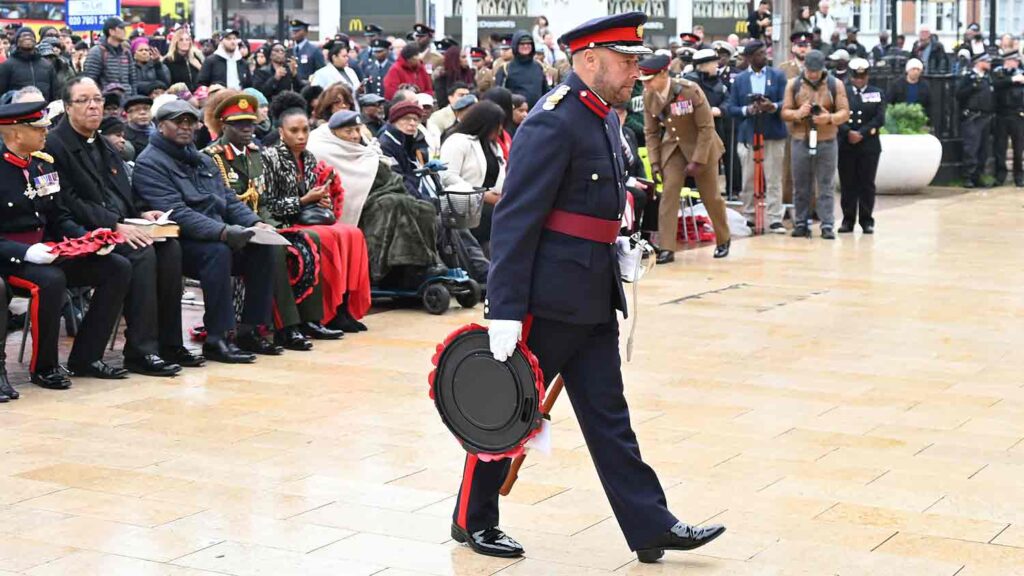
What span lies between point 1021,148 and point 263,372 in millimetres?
15869

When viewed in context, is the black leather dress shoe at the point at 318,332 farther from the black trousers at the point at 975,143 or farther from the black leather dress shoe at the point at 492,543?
the black trousers at the point at 975,143

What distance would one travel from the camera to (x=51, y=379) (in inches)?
331

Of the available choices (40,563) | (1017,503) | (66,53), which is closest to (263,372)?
(40,563)

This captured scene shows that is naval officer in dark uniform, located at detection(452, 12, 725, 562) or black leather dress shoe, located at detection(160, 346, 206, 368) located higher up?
naval officer in dark uniform, located at detection(452, 12, 725, 562)

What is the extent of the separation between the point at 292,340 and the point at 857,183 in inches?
313

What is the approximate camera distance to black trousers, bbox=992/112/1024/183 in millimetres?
22016

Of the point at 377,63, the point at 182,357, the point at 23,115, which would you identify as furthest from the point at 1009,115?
the point at 23,115

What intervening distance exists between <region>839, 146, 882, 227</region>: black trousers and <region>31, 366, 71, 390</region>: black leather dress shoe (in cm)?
935

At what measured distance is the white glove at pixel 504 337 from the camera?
512 cm

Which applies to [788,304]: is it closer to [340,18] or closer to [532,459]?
[532,459]

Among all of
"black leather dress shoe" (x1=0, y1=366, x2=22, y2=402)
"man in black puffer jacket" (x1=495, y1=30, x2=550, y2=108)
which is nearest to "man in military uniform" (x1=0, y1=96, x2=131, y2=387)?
"black leather dress shoe" (x1=0, y1=366, x2=22, y2=402)

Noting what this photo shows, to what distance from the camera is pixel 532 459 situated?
690 cm

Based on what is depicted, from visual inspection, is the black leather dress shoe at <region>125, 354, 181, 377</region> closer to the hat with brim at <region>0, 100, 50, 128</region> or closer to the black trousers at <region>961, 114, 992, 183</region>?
the hat with brim at <region>0, 100, 50, 128</region>

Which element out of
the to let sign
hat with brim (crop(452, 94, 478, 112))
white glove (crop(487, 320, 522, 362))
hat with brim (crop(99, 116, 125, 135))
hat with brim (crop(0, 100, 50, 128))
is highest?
the to let sign
